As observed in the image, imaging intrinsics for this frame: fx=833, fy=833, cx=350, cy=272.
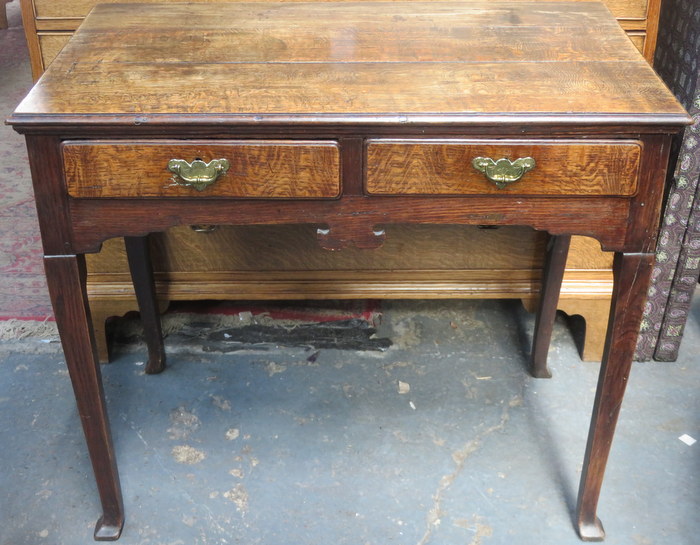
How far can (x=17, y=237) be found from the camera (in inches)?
112

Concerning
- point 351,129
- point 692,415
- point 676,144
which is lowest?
point 692,415

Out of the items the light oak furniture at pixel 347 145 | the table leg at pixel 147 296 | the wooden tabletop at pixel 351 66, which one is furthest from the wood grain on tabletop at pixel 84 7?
the table leg at pixel 147 296

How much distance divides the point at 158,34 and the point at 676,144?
1264 millimetres

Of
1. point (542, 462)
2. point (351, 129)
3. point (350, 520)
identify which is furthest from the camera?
point (542, 462)

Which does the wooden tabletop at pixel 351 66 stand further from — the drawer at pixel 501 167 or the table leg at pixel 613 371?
the table leg at pixel 613 371

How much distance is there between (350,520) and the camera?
1.82m

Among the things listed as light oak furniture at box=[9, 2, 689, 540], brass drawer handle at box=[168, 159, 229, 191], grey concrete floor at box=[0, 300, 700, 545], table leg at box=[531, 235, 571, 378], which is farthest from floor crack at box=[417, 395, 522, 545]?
brass drawer handle at box=[168, 159, 229, 191]

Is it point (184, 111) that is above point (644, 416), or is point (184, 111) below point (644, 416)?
above

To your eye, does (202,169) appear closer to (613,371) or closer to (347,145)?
(347,145)

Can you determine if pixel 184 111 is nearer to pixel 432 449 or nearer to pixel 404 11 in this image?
pixel 404 11

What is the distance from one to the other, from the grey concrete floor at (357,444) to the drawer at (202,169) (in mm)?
779

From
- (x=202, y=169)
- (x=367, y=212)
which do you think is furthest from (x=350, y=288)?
(x=202, y=169)

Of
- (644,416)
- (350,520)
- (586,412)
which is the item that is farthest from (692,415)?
(350,520)

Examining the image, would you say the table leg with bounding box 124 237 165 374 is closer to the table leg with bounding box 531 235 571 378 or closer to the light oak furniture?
the light oak furniture
